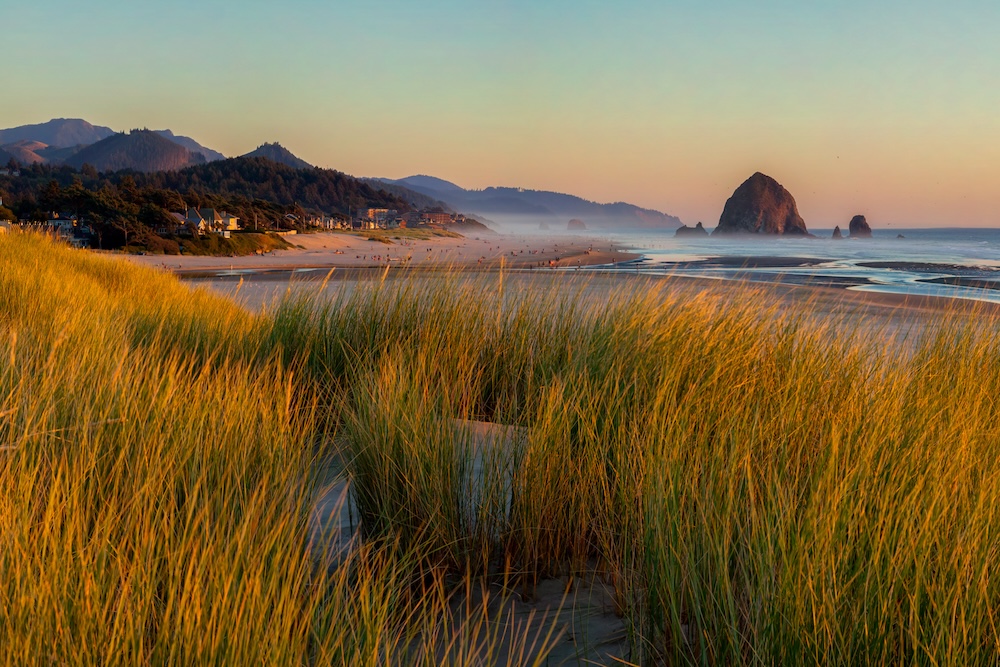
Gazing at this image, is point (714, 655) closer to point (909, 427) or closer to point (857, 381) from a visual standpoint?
point (909, 427)

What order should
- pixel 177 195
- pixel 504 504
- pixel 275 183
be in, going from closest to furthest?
pixel 504 504
pixel 177 195
pixel 275 183

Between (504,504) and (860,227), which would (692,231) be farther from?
(504,504)

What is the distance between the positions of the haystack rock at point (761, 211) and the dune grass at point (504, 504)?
493 ft

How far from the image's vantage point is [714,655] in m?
1.61

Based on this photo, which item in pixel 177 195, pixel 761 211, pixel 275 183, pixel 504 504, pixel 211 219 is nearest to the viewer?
pixel 504 504

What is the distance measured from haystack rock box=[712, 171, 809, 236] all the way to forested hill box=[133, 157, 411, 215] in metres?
73.2

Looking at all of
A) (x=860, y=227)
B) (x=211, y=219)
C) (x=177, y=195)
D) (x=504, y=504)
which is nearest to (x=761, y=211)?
(x=860, y=227)

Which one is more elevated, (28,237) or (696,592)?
(28,237)

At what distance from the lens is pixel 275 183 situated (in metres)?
114

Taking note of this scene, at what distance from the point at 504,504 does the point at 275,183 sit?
12059cm

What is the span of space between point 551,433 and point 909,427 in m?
1.25

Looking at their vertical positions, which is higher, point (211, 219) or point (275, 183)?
point (275, 183)

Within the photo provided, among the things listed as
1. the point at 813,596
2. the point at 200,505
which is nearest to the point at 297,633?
the point at 200,505

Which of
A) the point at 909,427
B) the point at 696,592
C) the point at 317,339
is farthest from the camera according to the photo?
the point at 317,339
